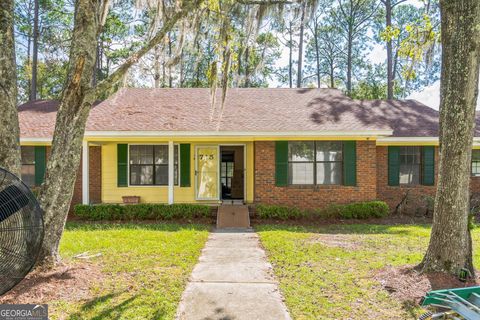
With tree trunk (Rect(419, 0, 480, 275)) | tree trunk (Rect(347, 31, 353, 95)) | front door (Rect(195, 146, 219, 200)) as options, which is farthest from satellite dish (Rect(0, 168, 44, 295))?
tree trunk (Rect(347, 31, 353, 95))

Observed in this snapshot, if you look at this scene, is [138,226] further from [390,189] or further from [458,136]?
[390,189]

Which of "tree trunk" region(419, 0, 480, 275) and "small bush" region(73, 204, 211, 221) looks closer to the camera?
"tree trunk" region(419, 0, 480, 275)

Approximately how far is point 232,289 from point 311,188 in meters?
6.67

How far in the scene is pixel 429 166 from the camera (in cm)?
1188

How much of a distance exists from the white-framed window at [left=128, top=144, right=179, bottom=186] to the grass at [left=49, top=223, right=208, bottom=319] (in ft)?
8.07

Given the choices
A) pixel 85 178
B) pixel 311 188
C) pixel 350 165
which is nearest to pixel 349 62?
pixel 350 165

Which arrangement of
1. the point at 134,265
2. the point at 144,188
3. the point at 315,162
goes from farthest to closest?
the point at 144,188, the point at 315,162, the point at 134,265

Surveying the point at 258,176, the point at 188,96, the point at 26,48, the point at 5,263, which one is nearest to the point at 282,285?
the point at 5,263

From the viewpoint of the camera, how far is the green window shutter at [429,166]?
1187 centimetres

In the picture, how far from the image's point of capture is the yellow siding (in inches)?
456

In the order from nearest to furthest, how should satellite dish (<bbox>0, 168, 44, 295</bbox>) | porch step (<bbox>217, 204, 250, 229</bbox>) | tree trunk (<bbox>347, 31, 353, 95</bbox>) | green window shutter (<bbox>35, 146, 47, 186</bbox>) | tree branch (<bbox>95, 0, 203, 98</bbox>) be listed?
satellite dish (<bbox>0, 168, 44, 295</bbox>)
tree branch (<bbox>95, 0, 203, 98</bbox>)
porch step (<bbox>217, 204, 250, 229</bbox>)
green window shutter (<bbox>35, 146, 47, 186</bbox>)
tree trunk (<bbox>347, 31, 353, 95</bbox>)

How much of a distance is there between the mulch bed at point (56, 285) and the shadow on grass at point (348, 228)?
4809mm

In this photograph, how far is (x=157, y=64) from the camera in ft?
23.5

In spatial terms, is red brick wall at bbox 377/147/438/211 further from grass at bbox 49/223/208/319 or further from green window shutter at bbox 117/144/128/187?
green window shutter at bbox 117/144/128/187
